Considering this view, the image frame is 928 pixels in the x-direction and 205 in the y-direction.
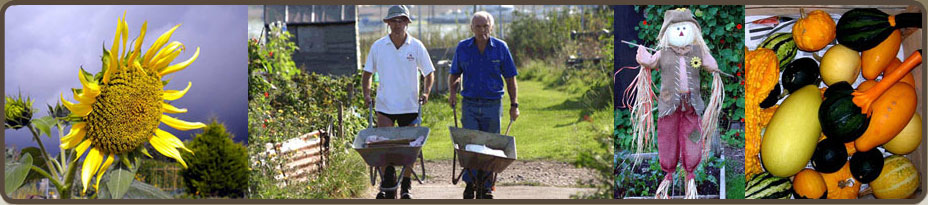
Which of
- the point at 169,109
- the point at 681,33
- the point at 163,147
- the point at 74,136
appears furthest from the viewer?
the point at 681,33

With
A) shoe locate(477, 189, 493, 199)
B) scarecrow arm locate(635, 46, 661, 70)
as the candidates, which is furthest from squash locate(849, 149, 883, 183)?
shoe locate(477, 189, 493, 199)

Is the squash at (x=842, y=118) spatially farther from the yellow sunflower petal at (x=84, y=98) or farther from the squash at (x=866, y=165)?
the yellow sunflower petal at (x=84, y=98)

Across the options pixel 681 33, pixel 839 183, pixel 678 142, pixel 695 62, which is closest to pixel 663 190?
pixel 678 142

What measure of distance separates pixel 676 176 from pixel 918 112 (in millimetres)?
1811

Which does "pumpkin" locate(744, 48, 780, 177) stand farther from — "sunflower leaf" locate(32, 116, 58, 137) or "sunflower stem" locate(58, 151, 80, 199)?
"sunflower leaf" locate(32, 116, 58, 137)

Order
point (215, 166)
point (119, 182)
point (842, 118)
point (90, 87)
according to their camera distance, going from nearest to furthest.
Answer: point (90, 87)
point (119, 182)
point (842, 118)
point (215, 166)

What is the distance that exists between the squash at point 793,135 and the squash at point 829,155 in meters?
0.10

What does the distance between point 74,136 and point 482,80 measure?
2730 millimetres

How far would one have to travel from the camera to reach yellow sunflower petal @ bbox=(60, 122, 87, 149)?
5.54 metres

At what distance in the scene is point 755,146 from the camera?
6.67 metres

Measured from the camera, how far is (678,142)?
664 cm

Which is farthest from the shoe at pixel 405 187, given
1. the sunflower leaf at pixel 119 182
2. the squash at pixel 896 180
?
the squash at pixel 896 180

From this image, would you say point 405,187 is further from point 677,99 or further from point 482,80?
point 677,99

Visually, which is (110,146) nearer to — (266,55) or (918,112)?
(266,55)
